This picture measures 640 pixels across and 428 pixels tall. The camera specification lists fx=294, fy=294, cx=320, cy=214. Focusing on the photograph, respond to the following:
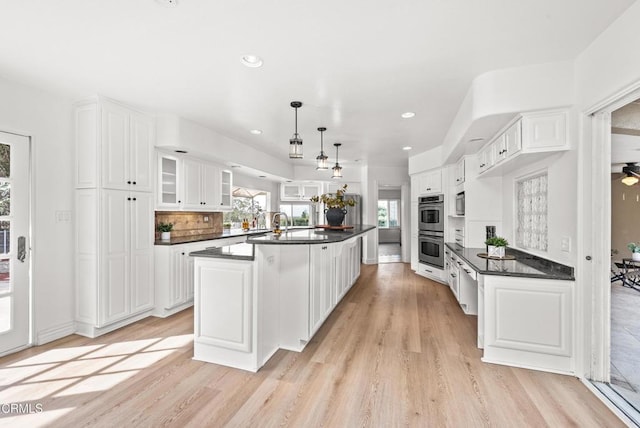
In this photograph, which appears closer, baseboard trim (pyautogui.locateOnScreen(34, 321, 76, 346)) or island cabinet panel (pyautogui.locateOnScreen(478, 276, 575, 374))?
island cabinet panel (pyautogui.locateOnScreen(478, 276, 575, 374))

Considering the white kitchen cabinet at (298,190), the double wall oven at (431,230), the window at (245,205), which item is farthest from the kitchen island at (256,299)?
the white kitchen cabinet at (298,190)

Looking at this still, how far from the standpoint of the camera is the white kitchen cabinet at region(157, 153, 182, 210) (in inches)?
151

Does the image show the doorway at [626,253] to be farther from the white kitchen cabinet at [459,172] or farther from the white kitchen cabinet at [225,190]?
the white kitchen cabinet at [225,190]

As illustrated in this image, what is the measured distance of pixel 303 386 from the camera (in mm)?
2188

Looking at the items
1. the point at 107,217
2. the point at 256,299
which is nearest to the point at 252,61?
the point at 256,299

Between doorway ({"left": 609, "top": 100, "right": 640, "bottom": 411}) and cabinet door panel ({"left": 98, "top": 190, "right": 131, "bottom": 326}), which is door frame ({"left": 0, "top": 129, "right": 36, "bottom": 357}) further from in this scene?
doorway ({"left": 609, "top": 100, "right": 640, "bottom": 411})

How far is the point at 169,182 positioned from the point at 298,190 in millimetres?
3822

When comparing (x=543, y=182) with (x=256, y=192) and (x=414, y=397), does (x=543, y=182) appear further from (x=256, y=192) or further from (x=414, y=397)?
(x=256, y=192)

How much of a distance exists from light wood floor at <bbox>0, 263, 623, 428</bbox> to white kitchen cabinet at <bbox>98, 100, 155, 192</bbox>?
168 cm

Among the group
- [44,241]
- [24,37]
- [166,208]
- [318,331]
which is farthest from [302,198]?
[24,37]

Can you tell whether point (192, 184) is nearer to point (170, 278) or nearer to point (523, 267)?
point (170, 278)

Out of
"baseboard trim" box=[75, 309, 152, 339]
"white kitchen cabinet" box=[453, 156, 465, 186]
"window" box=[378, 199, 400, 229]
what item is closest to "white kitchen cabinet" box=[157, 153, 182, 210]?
"baseboard trim" box=[75, 309, 152, 339]

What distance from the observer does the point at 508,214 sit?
12.2ft

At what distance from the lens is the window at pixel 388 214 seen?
11.6 m
